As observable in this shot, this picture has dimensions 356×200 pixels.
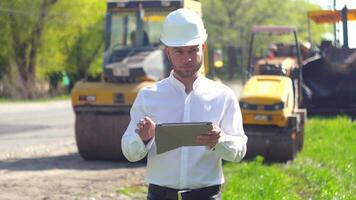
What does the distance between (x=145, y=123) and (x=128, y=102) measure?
8.90 m

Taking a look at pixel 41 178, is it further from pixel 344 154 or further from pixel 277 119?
pixel 344 154

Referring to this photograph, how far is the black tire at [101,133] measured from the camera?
13.1m

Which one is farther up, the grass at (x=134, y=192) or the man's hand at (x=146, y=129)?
the man's hand at (x=146, y=129)

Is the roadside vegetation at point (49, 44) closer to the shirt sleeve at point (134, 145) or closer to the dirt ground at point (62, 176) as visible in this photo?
the dirt ground at point (62, 176)

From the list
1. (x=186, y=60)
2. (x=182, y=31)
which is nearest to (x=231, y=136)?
(x=186, y=60)

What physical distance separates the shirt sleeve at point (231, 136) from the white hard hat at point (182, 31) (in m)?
0.41

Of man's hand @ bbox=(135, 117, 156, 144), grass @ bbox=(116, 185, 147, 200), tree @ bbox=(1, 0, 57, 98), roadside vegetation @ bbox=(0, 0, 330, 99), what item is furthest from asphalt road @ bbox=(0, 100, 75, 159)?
tree @ bbox=(1, 0, 57, 98)

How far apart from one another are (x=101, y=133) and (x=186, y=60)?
8932mm

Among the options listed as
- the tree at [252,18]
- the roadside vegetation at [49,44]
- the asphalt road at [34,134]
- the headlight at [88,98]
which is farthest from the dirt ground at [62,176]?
the tree at [252,18]

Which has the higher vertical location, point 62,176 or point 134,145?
point 134,145

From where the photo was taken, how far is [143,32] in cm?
1446

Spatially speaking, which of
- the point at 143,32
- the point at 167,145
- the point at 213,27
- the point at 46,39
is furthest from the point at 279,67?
the point at 213,27

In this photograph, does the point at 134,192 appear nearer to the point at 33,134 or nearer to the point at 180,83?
the point at 180,83

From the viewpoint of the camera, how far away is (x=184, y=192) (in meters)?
4.30
